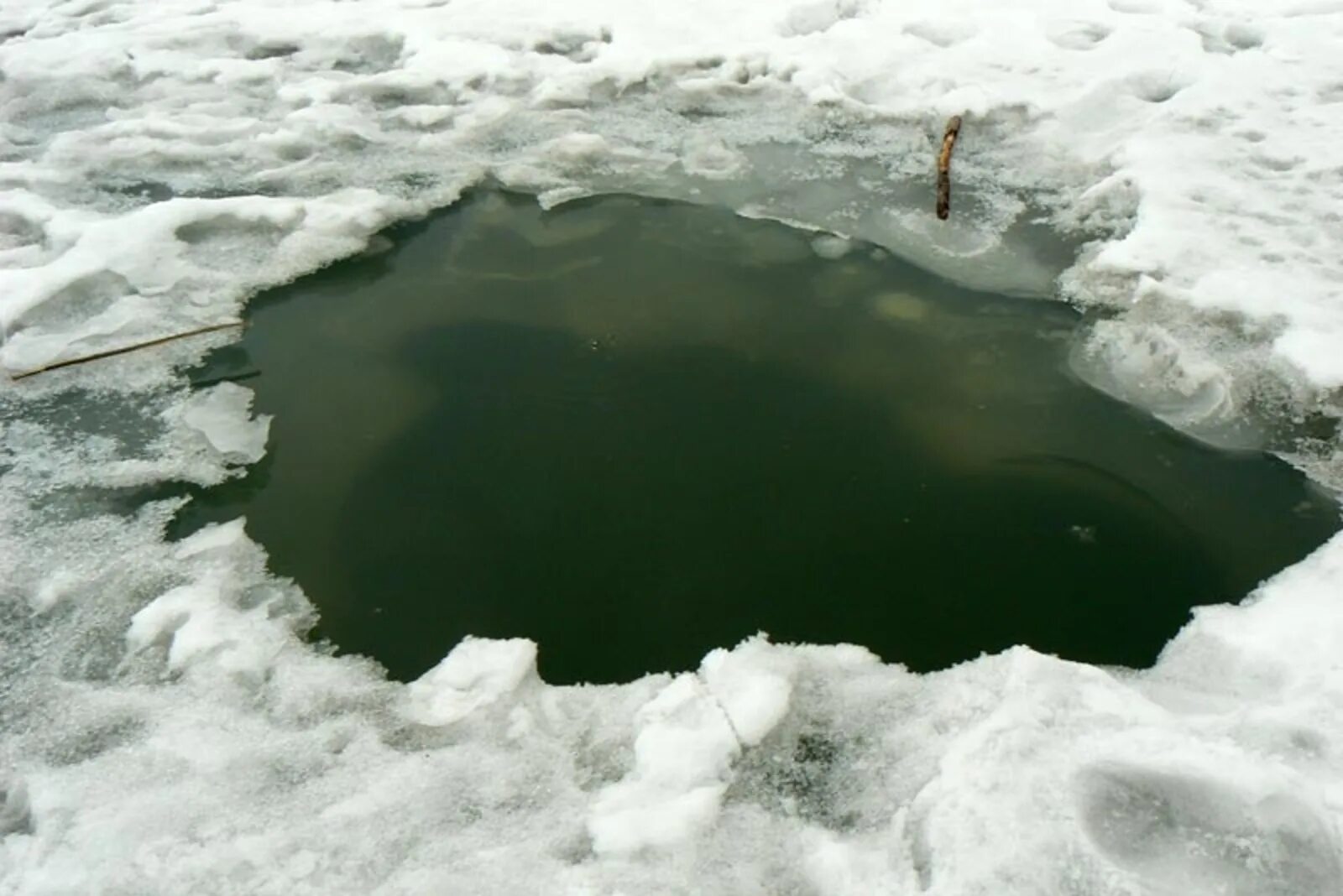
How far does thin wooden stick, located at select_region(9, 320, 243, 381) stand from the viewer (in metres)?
3.08

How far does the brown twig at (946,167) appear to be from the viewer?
3535 millimetres

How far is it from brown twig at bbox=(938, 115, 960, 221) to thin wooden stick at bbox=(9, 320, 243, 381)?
2.41m

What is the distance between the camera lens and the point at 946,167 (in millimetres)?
3670

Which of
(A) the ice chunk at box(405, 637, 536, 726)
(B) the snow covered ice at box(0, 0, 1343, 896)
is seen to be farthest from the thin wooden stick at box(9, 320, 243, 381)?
(A) the ice chunk at box(405, 637, 536, 726)

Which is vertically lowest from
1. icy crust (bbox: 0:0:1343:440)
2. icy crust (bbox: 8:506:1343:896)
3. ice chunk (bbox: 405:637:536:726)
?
ice chunk (bbox: 405:637:536:726)

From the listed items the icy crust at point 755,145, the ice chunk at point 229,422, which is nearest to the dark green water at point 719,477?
the ice chunk at point 229,422

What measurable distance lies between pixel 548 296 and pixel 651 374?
559 millimetres

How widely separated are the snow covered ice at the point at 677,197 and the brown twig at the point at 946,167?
0.07 metres

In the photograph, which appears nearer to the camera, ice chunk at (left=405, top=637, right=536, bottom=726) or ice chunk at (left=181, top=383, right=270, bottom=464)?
ice chunk at (left=405, top=637, right=536, bottom=726)

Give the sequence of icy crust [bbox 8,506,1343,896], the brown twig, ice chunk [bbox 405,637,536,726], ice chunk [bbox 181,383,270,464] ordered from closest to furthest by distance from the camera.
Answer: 1. icy crust [bbox 8,506,1343,896]
2. ice chunk [bbox 405,637,536,726]
3. ice chunk [bbox 181,383,270,464]
4. the brown twig

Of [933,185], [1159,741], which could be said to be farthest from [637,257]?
[1159,741]

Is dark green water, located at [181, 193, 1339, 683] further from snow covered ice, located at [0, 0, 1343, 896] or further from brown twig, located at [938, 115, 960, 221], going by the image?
brown twig, located at [938, 115, 960, 221]

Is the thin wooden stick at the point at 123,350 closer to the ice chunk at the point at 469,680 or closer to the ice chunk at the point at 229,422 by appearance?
the ice chunk at the point at 229,422

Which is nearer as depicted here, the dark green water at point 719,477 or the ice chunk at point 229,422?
the dark green water at point 719,477
